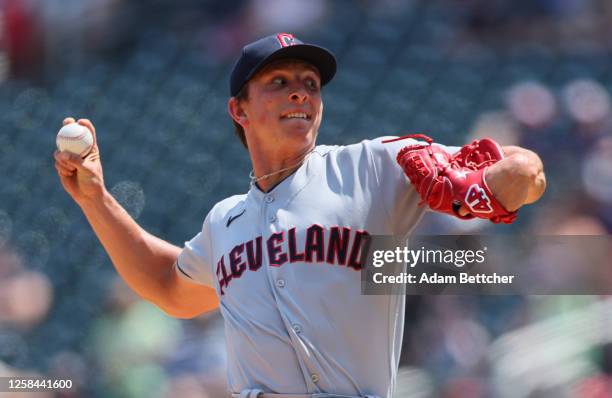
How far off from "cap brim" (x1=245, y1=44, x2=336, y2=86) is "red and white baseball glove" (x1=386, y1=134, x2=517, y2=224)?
31 cm

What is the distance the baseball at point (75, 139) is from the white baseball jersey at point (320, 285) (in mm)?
443

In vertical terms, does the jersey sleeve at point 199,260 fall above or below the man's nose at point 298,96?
below

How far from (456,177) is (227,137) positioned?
10.8 feet

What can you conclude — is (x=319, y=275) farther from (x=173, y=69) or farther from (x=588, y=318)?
(x=173, y=69)

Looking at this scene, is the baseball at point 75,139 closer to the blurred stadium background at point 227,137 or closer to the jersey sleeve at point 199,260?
the jersey sleeve at point 199,260

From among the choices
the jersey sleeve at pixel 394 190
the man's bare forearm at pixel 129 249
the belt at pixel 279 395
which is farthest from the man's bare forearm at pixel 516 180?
the man's bare forearm at pixel 129 249

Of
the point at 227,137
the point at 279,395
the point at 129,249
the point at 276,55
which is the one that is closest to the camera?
the point at 279,395

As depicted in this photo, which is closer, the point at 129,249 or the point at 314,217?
the point at 314,217

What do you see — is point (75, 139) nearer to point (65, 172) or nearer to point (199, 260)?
point (65, 172)

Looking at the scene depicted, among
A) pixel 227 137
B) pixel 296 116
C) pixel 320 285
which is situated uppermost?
pixel 227 137

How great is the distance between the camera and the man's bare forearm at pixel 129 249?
2043 mm

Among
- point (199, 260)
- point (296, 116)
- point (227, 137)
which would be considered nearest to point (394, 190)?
point (296, 116)

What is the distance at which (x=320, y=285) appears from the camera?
168cm

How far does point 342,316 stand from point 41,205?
3498 millimetres
